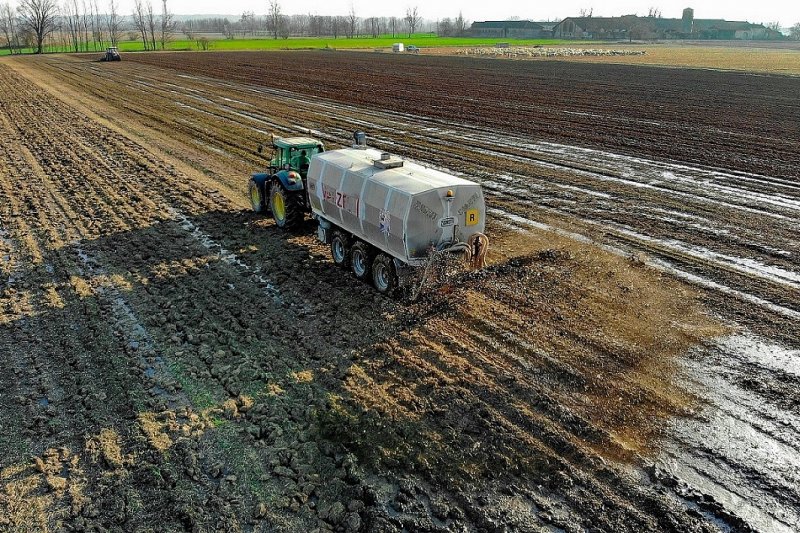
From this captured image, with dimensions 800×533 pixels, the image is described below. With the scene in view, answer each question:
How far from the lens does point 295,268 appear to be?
13469 millimetres

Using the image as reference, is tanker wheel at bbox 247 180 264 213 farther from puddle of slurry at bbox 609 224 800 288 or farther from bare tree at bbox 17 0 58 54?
bare tree at bbox 17 0 58 54

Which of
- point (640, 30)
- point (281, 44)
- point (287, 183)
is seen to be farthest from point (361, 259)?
point (640, 30)

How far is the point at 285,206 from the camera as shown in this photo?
1529 cm

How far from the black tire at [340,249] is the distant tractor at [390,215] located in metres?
0.02

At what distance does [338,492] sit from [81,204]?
14.3 m

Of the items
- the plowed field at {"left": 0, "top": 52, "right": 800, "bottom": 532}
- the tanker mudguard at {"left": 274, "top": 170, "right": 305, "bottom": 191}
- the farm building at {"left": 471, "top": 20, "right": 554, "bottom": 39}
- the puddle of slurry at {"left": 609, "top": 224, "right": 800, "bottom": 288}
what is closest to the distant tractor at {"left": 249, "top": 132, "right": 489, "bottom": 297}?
the plowed field at {"left": 0, "top": 52, "right": 800, "bottom": 532}

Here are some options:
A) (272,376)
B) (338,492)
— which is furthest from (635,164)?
(338,492)

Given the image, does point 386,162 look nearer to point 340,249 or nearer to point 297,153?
point 340,249

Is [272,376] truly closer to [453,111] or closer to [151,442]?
[151,442]

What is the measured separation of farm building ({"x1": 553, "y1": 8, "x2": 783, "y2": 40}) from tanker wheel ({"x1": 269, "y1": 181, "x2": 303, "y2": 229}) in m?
146

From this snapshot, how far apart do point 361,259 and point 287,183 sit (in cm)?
370

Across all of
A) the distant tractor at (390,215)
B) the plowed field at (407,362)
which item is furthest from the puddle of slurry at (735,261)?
the distant tractor at (390,215)

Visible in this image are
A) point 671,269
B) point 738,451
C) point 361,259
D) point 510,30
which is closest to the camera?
point 738,451

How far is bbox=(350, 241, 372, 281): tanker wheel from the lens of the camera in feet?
40.9
